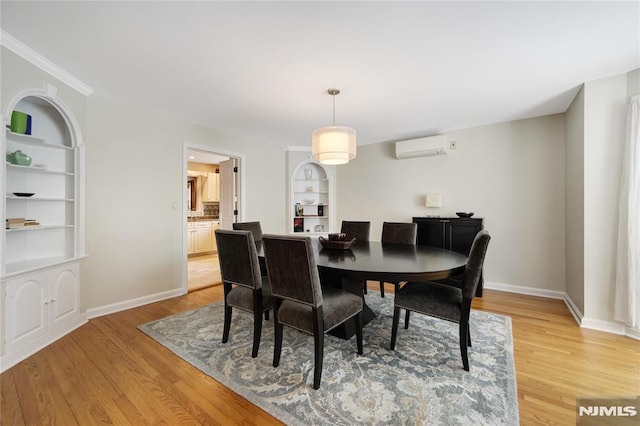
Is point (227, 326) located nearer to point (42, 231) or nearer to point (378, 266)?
point (378, 266)

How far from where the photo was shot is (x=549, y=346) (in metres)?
2.18

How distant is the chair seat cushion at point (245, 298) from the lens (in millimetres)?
2117

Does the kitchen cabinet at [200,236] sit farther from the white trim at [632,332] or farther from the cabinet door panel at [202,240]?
the white trim at [632,332]

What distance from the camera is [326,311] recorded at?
1782 mm

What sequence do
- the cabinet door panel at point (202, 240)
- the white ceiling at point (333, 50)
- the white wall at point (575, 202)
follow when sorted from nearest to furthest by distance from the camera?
1. the white ceiling at point (333, 50)
2. the white wall at point (575, 202)
3. the cabinet door panel at point (202, 240)

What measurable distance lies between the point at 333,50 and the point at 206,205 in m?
6.09

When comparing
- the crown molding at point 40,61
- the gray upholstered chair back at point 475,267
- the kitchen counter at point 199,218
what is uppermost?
the crown molding at point 40,61

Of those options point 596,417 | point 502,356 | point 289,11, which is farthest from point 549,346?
point 289,11

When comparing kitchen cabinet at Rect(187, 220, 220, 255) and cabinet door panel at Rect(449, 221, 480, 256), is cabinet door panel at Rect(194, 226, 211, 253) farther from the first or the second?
cabinet door panel at Rect(449, 221, 480, 256)

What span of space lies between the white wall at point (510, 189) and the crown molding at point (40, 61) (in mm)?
4297

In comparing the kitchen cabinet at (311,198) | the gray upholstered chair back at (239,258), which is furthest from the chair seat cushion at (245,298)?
the kitchen cabinet at (311,198)

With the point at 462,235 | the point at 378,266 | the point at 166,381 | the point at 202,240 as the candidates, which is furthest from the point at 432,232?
the point at 202,240

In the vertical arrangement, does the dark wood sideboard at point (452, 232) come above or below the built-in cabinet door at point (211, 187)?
below

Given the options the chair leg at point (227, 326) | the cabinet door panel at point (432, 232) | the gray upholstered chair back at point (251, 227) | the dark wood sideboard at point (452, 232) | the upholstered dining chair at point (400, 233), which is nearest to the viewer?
the chair leg at point (227, 326)
